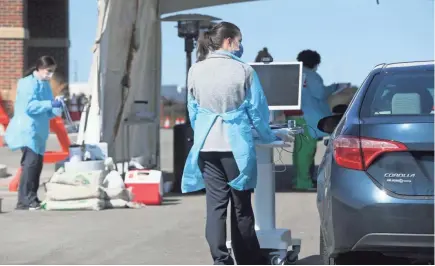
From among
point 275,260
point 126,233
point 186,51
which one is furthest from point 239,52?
point 186,51

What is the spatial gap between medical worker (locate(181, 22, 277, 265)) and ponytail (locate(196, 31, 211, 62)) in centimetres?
1

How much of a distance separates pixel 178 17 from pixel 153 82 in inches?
39.6

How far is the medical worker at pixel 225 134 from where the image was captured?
21.7 ft

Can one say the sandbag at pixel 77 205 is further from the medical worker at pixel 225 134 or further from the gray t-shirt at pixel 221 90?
the gray t-shirt at pixel 221 90

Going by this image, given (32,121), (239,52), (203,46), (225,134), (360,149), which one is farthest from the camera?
(32,121)

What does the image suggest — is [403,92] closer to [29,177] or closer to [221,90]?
[221,90]

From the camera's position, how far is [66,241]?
8773mm

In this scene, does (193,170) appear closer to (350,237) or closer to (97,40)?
(350,237)

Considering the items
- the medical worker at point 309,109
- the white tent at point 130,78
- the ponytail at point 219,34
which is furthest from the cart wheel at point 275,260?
the medical worker at point 309,109

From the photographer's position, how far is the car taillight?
5758mm

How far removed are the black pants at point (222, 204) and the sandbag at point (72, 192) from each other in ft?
13.8

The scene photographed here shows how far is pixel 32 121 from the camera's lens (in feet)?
35.2

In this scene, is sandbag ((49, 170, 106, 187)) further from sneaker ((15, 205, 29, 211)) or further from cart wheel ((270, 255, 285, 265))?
cart wheel ((270, 255, 285, 265))

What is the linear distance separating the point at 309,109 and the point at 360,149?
6.99 metres
